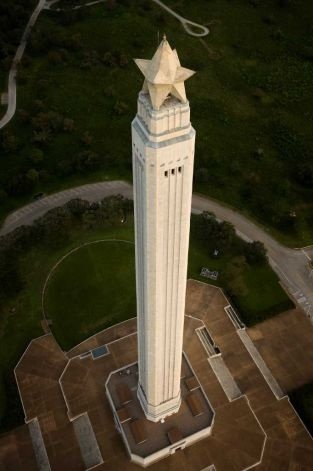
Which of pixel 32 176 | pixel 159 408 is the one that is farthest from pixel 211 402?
pixel 32 176

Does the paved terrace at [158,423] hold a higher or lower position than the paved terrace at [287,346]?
higher

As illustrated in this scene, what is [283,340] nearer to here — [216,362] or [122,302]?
[216,362]

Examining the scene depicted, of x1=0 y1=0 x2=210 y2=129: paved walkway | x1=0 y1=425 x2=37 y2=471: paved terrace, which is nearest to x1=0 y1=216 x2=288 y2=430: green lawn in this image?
x1=0 y1=425 x2=37 y2=471: paved terrace

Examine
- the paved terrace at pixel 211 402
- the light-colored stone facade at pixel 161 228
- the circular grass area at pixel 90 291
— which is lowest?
the paved terrace at pixel 211 402

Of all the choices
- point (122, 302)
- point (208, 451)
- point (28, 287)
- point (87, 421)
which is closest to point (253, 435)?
point (208, 451)

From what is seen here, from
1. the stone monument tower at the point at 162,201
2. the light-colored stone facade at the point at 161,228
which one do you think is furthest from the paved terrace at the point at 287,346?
the stone monument tower at the point at 162,201

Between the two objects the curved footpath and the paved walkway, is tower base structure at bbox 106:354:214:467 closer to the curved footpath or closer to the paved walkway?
the curved footpath

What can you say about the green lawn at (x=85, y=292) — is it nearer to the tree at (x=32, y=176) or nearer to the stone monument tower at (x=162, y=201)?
the tree at (x=32, y=176)
